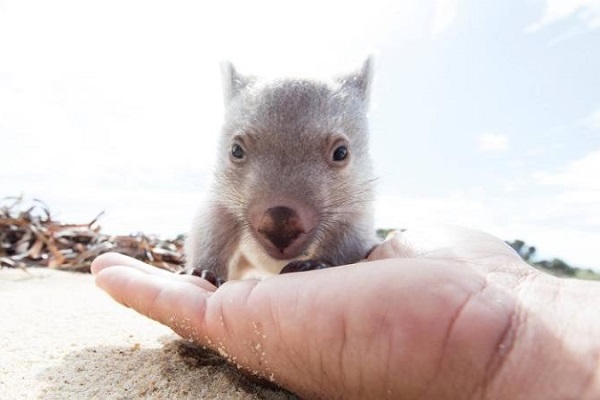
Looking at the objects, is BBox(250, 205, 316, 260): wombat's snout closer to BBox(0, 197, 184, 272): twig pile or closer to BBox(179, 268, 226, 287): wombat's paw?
BBox(179, 268, 226, 287): wombat's paw

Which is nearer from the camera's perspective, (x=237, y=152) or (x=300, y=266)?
(x=300, y=266)

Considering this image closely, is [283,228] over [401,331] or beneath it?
over

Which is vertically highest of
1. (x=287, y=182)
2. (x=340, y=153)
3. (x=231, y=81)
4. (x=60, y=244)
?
(x=231, y=81)

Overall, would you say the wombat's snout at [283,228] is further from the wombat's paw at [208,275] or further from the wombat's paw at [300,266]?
the wombat's paw at [208,275]

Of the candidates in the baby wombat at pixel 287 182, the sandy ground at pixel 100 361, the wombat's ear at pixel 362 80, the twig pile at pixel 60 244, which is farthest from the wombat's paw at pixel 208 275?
the twig pile at pixel 60 244

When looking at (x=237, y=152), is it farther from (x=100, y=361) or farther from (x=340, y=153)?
(x=100, y=361)

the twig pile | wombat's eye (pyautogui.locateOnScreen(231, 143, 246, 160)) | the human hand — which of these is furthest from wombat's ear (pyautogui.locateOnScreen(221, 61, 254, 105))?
the twig pile

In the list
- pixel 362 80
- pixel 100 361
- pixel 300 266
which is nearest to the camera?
pixel 100 361

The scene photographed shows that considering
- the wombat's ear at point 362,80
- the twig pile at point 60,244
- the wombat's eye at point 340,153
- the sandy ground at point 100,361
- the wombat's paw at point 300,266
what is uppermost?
the wombat's ear at point 362,80

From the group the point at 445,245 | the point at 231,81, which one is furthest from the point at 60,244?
the point at 445,245
